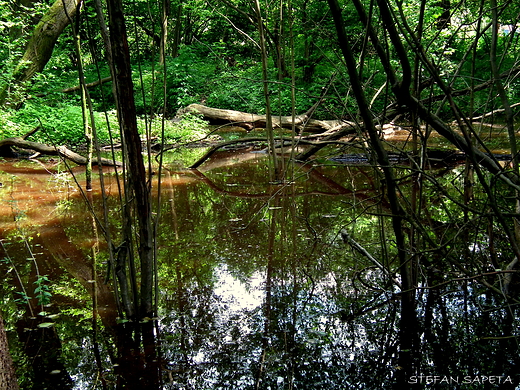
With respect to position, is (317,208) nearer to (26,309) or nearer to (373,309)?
(373,309)

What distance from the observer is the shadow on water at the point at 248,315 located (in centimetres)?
242

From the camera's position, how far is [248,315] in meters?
3.05

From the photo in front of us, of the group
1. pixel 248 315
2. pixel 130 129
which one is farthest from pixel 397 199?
pixel 130 129

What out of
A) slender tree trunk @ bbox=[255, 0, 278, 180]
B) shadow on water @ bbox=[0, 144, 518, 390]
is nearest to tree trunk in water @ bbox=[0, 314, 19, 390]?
shadow on water @ bbox=[0, 144, 518, 390]

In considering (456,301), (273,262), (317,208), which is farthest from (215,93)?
(456,301)

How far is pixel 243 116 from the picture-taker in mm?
14398

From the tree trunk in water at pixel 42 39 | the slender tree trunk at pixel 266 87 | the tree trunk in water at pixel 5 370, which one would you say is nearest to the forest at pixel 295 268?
the tree trunk in water at pixel 5 370

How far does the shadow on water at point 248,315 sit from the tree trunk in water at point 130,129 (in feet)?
1.56

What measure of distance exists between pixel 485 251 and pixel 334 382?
2196mm

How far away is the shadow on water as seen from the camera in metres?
2.42

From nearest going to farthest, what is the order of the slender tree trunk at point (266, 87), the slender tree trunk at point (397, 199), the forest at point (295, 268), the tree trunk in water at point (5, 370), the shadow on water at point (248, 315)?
1. the tree trunk in water at point (5, 370)
2. the slender tree trunk at point (397, 199)
3. the forest at point (295, 268)
4. the shadow on water at point (248, 315)
5. the slender tree trunk at point (266, 87)

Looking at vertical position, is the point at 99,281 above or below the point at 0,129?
below

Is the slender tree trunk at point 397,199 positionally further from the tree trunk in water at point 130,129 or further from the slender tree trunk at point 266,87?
the slender tree trunk at point 266,87

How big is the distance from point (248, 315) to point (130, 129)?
143 cm
